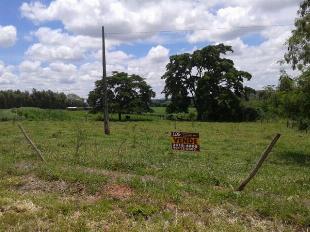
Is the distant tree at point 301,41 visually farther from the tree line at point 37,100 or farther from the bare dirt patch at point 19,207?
the tree line at point 37,100

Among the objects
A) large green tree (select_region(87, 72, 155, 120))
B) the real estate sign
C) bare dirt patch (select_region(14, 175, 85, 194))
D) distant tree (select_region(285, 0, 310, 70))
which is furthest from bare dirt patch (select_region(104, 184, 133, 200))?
large green tree (select_region(87, 72, 155, 120))

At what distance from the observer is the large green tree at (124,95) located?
65.5m

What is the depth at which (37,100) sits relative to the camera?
94312 mm

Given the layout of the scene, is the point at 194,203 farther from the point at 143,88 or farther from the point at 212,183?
the point at 143,88

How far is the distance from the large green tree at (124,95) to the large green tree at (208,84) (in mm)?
3934

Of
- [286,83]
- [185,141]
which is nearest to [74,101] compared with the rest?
[286,83]

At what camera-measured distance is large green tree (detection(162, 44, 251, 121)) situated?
66125 millimetres

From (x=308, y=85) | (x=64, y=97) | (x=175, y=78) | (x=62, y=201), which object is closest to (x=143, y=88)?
(x=175, y=78)

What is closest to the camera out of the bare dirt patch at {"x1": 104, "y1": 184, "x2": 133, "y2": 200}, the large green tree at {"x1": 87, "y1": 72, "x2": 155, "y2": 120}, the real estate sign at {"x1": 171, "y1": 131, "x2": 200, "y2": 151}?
the bare dirt patch at {"x1": 104, "y1": 184, "x2": 133, "y2": 200}

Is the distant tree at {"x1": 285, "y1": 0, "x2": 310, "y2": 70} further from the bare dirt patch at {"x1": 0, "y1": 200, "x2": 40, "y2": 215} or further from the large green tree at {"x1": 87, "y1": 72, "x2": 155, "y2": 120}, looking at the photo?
the large green tree at {"x1": 87, "y1": 72, "x2": 155, "y2": 120}

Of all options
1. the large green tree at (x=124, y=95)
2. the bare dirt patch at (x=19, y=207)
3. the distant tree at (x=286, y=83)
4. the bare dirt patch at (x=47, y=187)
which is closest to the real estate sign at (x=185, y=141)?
the bare dirt patch at (x=47, y=187)

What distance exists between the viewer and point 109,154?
61.9ft

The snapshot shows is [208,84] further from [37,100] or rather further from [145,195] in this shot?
[145,195]

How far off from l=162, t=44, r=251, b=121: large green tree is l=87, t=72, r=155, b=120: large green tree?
3.93 meters
